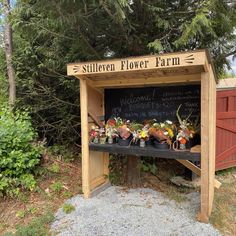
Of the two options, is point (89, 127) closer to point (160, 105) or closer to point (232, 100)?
point (160, 105)

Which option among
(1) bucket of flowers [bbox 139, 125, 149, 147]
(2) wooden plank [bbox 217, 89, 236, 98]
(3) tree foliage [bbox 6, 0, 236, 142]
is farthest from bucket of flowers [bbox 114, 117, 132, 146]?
(2) wooden plank [bbox 217, 89, 236, 98]

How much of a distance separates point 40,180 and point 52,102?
1576 millimetres

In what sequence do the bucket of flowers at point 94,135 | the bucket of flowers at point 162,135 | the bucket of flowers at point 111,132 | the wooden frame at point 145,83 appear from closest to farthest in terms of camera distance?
the wooden frame at point 145,83, the bucket of flowers at point 162,135, the bucket of flowers at point 111,132, the bucket of flowers at point 94,135

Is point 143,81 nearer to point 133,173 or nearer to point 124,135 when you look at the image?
point 124,135

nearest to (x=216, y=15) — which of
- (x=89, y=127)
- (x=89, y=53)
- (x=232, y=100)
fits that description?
(x=89, y=53)

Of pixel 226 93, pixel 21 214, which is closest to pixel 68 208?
pixel 21 214

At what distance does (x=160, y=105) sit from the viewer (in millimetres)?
3326

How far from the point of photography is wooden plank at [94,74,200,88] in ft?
9.68

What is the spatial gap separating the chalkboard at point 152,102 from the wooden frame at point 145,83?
124mm

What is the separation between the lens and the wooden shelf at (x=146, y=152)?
2688 millimetres

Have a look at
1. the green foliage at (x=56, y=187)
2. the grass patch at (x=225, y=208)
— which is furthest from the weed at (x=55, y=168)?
the grass patch at (x=225, y=208)

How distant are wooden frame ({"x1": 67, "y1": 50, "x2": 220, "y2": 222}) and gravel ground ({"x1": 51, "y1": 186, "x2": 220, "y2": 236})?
200 mm

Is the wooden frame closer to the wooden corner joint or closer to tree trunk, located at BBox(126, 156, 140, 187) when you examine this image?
the wooden corner joint

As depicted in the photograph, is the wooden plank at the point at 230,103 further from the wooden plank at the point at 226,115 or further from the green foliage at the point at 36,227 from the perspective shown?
the green foliage at the point at 36,227
